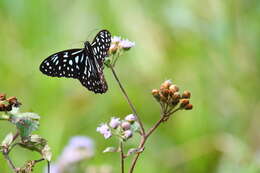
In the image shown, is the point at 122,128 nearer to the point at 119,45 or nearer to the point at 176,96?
the point at 176,96

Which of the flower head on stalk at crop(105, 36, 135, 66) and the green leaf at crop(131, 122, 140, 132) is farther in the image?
the flower head on stalk at crop(105, 36, 135, 66)

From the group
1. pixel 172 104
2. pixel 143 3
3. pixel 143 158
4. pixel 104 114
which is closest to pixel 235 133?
pixel 143 158

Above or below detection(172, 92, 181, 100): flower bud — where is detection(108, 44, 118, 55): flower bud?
above

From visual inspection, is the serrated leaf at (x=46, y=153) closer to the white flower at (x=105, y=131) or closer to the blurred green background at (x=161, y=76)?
the white flower at (x=105, y=131)

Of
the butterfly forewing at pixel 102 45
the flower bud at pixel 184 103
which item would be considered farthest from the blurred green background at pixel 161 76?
the flower bud at pixel 184 103

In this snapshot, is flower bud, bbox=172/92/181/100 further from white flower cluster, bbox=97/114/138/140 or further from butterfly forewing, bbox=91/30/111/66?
butterfly forewing, bbox=91/30/111/66

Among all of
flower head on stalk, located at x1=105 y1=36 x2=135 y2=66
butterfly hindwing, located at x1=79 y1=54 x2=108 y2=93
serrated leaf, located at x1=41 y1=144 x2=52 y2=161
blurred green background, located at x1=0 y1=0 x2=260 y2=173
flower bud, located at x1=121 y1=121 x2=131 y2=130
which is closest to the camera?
serrated leaf, located at x1=41 y1=144 x2=52 y2=161

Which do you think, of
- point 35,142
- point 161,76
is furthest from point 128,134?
point 161,76

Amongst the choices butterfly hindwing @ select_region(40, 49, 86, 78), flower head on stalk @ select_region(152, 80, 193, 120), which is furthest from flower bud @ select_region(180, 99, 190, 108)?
butterfly hindwing @ select_region(40, 49, 86, 78)
